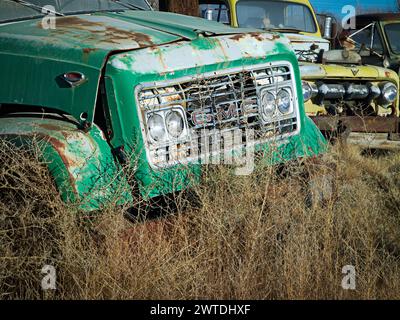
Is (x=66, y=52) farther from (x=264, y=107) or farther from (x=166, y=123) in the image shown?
(x=264, y=107)

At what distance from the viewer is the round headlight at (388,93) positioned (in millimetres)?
8133

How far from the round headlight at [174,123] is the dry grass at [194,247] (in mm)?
298

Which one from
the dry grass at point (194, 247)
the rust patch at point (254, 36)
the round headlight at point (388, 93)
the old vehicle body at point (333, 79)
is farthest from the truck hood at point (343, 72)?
the dry grass at point (194, 247)

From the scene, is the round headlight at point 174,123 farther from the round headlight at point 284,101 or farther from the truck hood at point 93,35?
the round headlight at point 284,101

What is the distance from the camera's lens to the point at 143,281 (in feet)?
12.4

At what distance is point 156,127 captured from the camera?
162 inches

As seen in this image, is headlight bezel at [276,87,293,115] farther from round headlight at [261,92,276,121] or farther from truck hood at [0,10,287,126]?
truck hood at [0,10,287,126]

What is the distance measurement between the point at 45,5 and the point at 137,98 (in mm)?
1437

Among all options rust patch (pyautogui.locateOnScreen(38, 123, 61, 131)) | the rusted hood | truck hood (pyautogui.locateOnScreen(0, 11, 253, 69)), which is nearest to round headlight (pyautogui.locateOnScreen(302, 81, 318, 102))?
truck hood (pyautogui.locateOnScreen(0, 11, 253, 69))

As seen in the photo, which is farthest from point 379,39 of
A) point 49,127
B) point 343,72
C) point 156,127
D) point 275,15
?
point 49,127

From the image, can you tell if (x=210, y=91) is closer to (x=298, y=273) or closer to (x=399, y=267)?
(x=298, y=273)
